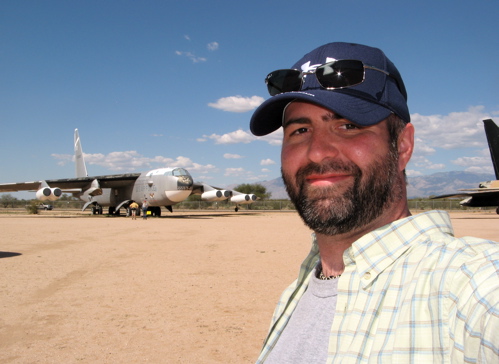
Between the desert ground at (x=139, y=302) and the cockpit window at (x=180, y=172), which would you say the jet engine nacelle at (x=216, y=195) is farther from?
the desert ground at (x=139, y=302)

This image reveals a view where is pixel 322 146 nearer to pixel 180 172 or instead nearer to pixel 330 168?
pixel 330 168

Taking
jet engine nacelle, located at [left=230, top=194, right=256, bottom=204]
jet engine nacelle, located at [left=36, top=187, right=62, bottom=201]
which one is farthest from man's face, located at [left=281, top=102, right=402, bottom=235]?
jet engine nacelle, located at [left=230, top=194, right=256, bottom=204]

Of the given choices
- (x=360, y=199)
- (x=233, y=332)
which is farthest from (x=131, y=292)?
(x=360, y=199)

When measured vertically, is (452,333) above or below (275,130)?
below

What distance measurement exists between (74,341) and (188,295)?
222 centimetres

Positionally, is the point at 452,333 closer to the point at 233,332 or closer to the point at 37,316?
the point at 233,332

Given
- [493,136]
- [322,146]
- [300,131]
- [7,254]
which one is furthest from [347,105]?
[493,136]

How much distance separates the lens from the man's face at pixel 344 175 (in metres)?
1.34

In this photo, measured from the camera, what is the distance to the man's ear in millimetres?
1463

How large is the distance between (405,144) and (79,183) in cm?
3457

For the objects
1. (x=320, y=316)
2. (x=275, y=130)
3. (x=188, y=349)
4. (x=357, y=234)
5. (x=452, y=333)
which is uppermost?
(x=275, y=130)

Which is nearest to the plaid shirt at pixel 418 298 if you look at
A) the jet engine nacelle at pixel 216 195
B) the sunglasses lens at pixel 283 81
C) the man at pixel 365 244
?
the man at pixel 365 244

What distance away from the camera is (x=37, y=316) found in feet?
17.9

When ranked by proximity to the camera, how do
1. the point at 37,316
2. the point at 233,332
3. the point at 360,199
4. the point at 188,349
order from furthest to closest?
the point at 37,316, the point at 233,332, the point at 188,349, the point at 360,199
